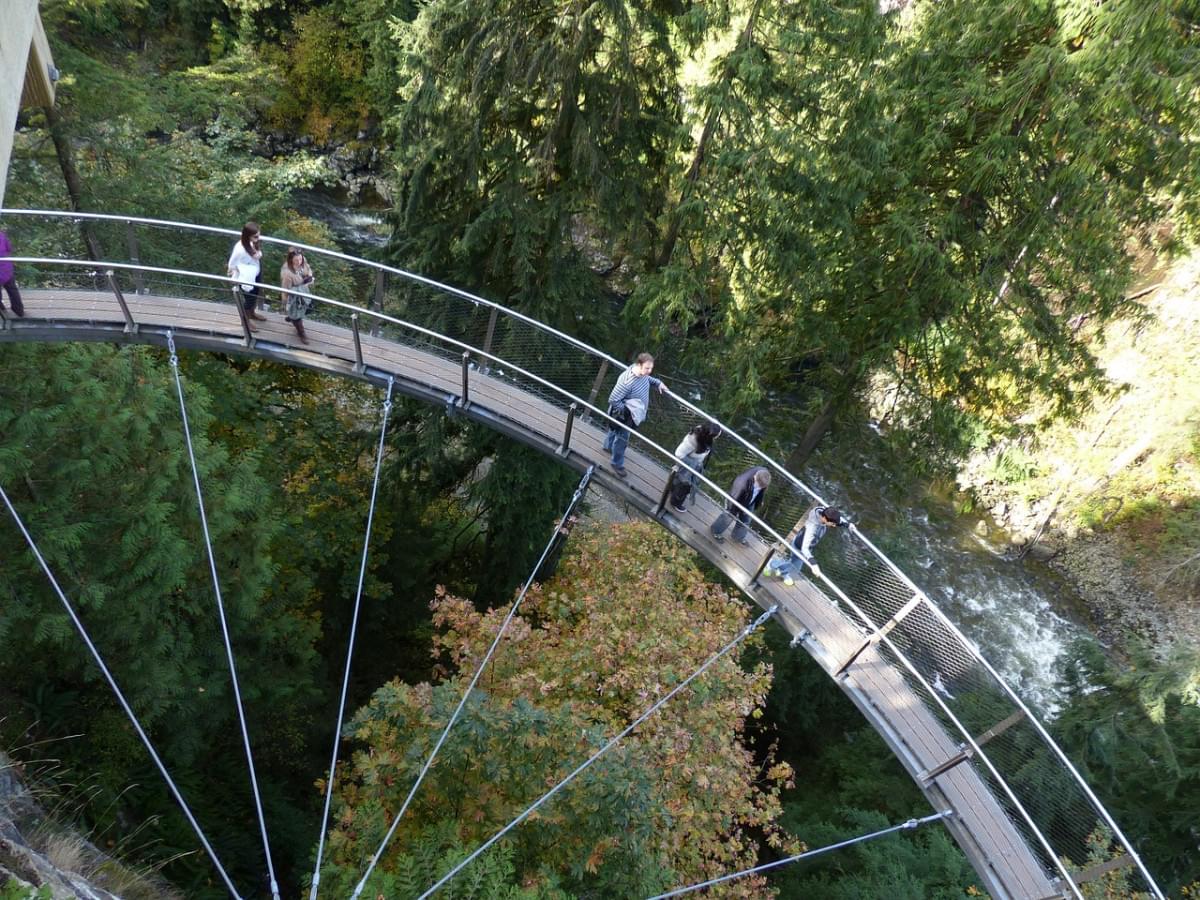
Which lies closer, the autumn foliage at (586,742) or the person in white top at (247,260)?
the autumn foliage at (586,742)

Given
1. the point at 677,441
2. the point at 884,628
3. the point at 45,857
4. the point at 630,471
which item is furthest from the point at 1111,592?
the point at 45,857

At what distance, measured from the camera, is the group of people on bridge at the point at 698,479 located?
859 centimetres

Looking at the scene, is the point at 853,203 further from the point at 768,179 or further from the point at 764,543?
the point at 764,543

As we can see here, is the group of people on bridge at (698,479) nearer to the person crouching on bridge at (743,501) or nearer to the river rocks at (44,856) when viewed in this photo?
the person crouching on bridge at (743,501)

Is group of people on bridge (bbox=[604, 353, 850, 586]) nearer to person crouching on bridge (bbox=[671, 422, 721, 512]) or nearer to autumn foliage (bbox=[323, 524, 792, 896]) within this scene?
person crouching on bridge (bbox=[671, 422, 721, 512])

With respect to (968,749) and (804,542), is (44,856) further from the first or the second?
(968,749)

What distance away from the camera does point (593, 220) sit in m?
12.4

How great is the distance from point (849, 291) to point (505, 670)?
26.7 feet

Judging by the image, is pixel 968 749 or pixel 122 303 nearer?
pixel 968 749

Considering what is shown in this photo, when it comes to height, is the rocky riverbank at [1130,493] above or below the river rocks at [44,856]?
above

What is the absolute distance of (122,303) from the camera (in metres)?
9.40

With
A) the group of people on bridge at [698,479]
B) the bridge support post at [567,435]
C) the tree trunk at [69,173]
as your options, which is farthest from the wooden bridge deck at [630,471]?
the tree trunk at [69,173]

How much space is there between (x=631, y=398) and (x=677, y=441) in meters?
1.39

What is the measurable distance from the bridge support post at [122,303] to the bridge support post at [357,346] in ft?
8.80
